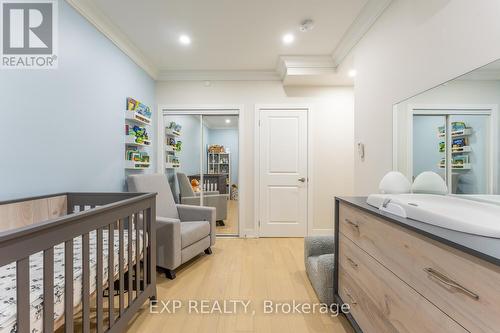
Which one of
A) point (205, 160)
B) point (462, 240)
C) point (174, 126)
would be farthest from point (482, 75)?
point (174, 126)

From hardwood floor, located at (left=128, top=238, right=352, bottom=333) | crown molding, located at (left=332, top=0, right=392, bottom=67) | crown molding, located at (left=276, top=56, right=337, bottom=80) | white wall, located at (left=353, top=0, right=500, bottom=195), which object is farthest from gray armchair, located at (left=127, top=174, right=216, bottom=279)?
crown molding, located at (left=332, top=0, right=392, bottom=67)

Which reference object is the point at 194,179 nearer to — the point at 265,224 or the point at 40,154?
the point at 265,224

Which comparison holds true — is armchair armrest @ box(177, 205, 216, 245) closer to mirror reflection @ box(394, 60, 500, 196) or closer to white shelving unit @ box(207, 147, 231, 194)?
white shelving unit @ box(207, 147, 231, 194)

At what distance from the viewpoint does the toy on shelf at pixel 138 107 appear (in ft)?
8.26

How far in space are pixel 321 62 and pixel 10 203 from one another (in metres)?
3.17

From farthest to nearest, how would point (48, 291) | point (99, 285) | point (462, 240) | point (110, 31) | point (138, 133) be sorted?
point (138, 133), point (110, 31), point (99, 285), point (48, 291), point (462, 240)

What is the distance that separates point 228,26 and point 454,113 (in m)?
1.99

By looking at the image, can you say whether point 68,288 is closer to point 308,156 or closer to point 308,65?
point 308,156

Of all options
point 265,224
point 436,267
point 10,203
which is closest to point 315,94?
point 265,224

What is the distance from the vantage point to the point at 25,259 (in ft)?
2.41

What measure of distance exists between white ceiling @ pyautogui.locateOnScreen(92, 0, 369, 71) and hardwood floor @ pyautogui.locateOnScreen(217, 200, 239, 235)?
6.72 ft

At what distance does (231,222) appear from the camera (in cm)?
348

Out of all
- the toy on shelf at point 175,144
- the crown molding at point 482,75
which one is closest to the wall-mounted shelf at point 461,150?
the crown molding at point 482,75

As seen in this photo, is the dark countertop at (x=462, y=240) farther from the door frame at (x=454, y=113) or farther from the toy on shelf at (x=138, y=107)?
the toy on shelf at (x=138, y=107)
